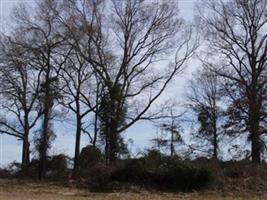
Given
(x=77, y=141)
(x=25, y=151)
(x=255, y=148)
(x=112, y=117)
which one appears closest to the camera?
(x=255, y=148)

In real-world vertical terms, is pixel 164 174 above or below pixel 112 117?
below

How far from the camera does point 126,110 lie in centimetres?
5266

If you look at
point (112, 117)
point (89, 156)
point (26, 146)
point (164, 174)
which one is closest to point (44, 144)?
point (89, 156)

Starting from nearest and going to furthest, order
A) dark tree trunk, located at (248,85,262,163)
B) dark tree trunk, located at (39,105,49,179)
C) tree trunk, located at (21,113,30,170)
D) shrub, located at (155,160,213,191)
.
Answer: shrub, located at (155,160,213,191) < dark tree trunk, located at (248,85,262,163) < dark tree trunk, located at (39,105,49,179) < tree trunk, located at (21,113,30,170)

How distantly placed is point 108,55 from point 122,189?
19446 millimetres

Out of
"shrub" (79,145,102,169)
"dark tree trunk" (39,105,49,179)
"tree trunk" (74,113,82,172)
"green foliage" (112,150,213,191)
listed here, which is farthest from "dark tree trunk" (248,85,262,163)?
"dark tree trunk" (39,105,49,179)

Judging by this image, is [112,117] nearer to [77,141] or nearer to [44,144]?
[77,141]

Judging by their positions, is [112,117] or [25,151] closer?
[112,117]

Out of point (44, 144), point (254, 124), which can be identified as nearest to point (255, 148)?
point (254, 124)

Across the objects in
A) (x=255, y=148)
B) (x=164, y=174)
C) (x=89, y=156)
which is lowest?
(x=164, y=174)

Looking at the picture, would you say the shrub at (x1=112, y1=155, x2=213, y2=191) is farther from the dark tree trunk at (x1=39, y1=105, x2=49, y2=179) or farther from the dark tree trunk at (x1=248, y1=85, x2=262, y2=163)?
the dark tree trunk at (x1=39, y1=105, x2=49, y2=179)

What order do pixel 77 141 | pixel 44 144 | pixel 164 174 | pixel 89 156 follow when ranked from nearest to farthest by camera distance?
pixel 164 174 < pixel 89 156 < pixel 77 141 < pixel 44 144

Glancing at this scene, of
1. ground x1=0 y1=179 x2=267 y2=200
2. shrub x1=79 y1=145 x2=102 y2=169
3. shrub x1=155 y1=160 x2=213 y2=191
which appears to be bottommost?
ground x1=0 y1=179 x2=267 y2=200

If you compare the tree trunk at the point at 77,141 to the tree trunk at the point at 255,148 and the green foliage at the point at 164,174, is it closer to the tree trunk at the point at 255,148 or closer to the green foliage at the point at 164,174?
the green foliage at the point at 164,174
